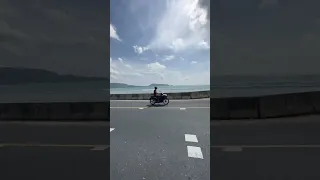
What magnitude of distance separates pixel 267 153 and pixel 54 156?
353 cm

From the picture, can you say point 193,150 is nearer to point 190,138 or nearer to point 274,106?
point 190,138

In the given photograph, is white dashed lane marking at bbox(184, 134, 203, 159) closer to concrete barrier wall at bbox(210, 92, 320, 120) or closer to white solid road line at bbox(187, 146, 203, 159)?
white solid road line at bbox(187, 146, 203, 159)

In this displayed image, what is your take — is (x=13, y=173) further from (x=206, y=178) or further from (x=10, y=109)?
(x=10, y=109)

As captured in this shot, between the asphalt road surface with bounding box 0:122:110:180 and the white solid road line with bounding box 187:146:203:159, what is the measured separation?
139 centimetres

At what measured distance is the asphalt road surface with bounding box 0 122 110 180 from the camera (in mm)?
A: 3197

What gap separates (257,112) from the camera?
866 cm

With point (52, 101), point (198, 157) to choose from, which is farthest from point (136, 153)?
point (52, 101)

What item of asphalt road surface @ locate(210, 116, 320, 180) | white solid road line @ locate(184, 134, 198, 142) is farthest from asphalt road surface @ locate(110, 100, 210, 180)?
asphalt road surface @ locate(210, 116, 320, 180)

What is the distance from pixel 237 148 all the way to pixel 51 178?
3.11 metres

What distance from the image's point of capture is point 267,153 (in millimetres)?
4098

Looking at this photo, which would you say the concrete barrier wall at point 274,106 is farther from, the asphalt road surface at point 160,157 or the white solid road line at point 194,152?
the white solid road line at point 194,152

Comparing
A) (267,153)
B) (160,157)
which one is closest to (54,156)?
(160,157)

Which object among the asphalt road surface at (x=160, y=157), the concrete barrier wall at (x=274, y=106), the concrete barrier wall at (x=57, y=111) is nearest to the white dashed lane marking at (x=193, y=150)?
the asphalt road surface at (x=160, y=157)

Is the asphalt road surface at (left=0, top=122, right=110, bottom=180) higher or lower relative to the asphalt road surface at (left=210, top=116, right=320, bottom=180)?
lower
